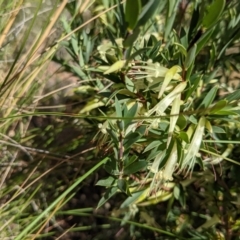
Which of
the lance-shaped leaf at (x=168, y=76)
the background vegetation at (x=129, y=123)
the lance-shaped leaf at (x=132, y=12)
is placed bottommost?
the background vegetation at (x=129, y=123)

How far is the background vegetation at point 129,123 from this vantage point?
0.65 meters

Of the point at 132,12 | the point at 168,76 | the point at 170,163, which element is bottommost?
the point at 170,163

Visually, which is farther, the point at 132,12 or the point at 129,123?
the point at 129,123

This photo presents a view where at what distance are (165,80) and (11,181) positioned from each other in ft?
1.63

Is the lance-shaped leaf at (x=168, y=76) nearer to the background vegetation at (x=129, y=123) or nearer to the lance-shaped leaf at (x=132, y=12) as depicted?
the background vegetation at (x=129, y=123)

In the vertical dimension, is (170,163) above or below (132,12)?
below

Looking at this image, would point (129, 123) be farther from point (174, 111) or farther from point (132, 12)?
point (132, 12)

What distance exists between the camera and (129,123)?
0.65 meters

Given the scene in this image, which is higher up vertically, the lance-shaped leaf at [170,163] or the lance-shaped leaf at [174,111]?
the lance-shaped leaf at [174,111]

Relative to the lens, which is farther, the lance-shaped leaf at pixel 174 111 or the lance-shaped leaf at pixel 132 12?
the lance-shaped leaf at pixel 174 111

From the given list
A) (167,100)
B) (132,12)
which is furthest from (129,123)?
(132,12)

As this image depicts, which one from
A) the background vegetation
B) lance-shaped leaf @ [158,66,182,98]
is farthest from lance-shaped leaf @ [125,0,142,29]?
lance-shaped leaf @ [158,66,182,98]

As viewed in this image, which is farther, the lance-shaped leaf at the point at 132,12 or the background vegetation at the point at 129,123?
the background vegetation at the point at 129,123

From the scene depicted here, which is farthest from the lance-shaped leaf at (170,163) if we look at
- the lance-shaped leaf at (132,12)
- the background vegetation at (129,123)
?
the lance-shaped leaf at (132,12)
